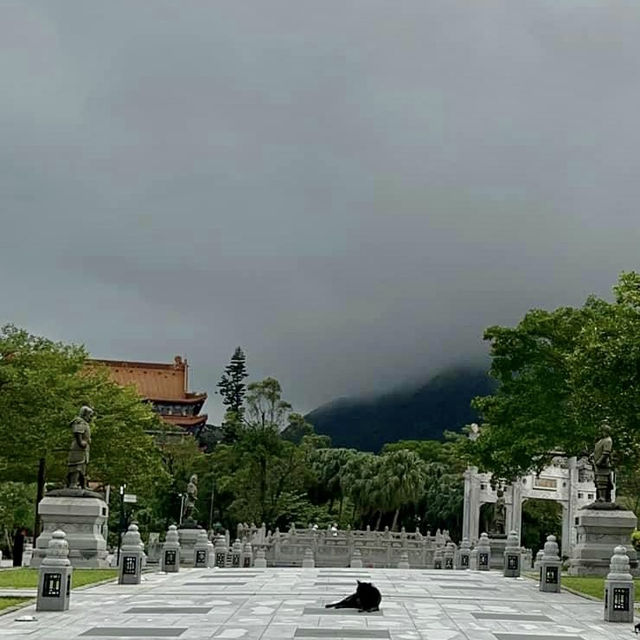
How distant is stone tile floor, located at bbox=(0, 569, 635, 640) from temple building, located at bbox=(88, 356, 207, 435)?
78.4 metres

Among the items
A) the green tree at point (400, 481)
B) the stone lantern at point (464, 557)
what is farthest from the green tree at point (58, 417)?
the green tree at point (400, 481)

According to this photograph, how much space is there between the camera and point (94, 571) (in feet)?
91.2

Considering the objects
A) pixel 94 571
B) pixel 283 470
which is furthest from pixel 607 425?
pixel 283 470

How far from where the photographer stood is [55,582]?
661 inches

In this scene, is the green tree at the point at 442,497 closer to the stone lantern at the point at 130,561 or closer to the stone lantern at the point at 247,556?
the stone lantern at the point at 247,556

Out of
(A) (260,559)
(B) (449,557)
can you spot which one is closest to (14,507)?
(A) (260,559)

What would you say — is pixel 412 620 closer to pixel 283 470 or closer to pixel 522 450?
pixel 522 450

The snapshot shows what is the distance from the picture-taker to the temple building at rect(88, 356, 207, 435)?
342 feet

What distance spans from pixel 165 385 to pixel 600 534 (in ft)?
258

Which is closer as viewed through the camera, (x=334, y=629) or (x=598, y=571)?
(x=334, y=629)

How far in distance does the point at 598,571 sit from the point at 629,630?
603 inches

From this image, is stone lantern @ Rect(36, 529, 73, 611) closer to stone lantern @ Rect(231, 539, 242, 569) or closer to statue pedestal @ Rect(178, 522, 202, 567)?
statue pedestal @ Rect(178, 522, 202, 567)

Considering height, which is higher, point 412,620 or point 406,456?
point 406,456

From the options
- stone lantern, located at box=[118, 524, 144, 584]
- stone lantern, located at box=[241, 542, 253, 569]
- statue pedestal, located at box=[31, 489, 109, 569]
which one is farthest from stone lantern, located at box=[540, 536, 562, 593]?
stone lantern, located at box=[241, 542, 253, 569]
